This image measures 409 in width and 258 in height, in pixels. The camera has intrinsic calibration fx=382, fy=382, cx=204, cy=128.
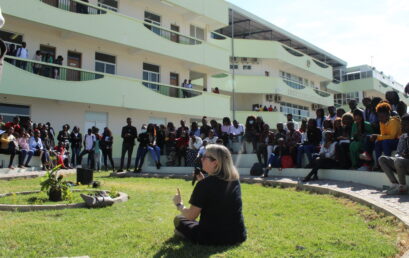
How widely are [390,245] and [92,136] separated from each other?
47.0 feet

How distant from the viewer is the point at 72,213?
258 inches

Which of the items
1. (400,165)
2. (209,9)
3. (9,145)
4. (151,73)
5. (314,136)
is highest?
(209,9)

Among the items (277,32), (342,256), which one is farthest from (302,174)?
(277,32)

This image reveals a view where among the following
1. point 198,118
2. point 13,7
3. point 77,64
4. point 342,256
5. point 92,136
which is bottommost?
point 342,256

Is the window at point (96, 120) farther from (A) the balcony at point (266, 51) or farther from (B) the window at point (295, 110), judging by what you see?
(B) the window at point (295, 110)

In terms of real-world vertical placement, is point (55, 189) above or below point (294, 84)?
below

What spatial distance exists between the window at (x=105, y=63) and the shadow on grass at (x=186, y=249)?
18.9 metres

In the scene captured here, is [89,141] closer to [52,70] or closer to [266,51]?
[52,70]

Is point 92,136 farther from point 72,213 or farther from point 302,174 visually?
point 72,213

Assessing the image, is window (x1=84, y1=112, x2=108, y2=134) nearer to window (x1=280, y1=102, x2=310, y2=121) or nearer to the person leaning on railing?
the person leaning on railing

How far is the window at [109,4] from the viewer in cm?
2226

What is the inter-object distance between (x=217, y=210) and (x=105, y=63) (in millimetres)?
19602

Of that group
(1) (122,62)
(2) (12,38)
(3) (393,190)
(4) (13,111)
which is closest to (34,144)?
(4) (13,111)

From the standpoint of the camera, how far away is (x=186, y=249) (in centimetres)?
441
